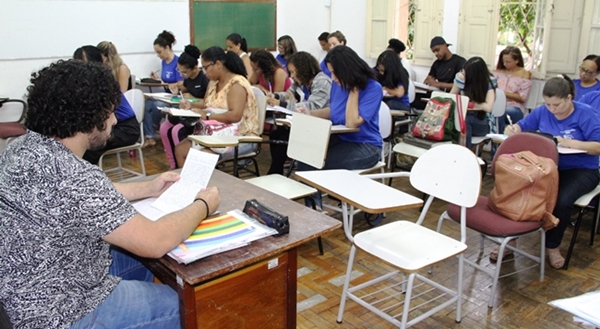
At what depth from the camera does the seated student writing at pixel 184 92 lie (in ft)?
14.4

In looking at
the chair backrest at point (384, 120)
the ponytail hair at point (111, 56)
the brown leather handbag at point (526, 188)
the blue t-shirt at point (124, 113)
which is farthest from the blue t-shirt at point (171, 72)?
the brown leather handbag at point (526, 188)

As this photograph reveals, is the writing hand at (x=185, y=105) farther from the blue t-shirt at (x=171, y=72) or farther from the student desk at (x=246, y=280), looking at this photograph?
the student desk at (x=246, y=280)

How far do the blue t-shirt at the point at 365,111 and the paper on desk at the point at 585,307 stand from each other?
2.17 meters

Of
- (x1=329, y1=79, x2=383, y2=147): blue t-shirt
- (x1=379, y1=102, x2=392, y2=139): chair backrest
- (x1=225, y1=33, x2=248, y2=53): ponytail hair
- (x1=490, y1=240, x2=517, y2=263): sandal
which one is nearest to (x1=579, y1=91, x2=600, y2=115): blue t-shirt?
(x1=490, y1=240, x2=517, y2=263): sandal

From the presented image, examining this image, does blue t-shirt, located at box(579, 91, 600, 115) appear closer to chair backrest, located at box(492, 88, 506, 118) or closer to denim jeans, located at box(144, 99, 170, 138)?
chair backrest, located at box(492, 88, 506, 118)

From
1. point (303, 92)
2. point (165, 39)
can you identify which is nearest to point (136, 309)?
point (303, 92)

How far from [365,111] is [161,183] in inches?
71.5

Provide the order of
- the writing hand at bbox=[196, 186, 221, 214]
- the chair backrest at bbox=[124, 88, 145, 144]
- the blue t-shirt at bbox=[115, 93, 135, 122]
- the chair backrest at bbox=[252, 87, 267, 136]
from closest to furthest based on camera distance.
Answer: the writing hand at bbox=[196, 186, 221, 214] → the blue t-shirt at bbox=[115, 93, 135, 122] → the chair backrest at bbox=[252, 87, 267, 136] → the chair backrest at bbox=[124, 88, 145, 144]

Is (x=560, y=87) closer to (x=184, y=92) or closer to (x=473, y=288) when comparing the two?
(x=473, y=288)

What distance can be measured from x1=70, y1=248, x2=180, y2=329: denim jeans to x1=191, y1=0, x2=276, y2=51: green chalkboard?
219 inches

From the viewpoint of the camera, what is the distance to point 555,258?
123 inches

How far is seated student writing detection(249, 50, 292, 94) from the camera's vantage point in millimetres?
5305

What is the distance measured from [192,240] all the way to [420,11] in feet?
19.3

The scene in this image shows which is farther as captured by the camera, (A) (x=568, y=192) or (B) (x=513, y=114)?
(B) (x=513, y=114)
